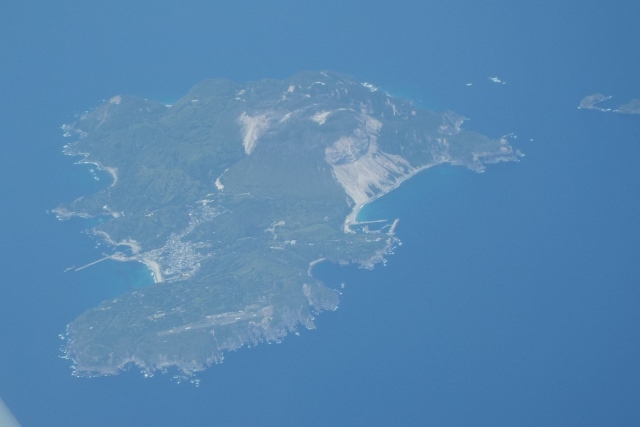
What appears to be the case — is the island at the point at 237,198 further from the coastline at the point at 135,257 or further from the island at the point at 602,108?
the island at the point at 602,108

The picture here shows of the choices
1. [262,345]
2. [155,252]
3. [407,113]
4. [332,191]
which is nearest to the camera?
[262,345]

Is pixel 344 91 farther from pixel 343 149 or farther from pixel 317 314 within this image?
pixel 317 314

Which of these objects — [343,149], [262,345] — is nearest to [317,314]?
[262,345]

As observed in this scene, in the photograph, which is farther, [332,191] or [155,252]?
[332,191]

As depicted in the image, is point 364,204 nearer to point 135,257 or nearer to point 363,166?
point 363,166

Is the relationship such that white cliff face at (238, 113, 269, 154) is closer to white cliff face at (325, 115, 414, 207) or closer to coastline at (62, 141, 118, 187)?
white cliff face at (325, 115, 414, 207)

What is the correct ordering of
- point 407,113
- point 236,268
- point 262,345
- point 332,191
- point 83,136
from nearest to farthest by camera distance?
point 262,345 < point 236,268 < point 332,191 < point 407,113 < point 83,136

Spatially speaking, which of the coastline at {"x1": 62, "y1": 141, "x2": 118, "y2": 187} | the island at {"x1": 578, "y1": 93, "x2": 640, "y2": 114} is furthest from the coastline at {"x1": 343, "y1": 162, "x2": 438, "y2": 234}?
the coastline at {"x1": 62, "y1": 141, "x2": 118, "y2": 187}

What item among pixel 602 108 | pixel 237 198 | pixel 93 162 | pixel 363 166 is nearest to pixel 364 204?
pixel 363 166
